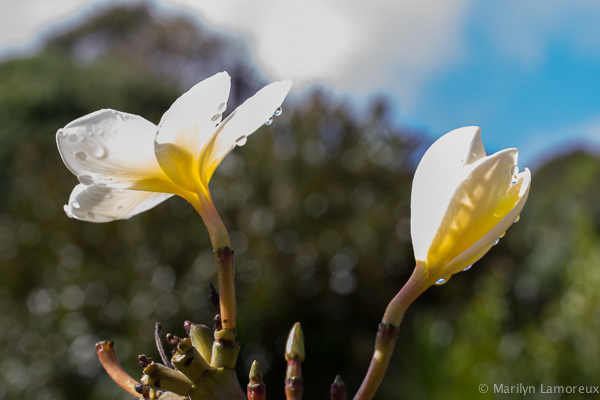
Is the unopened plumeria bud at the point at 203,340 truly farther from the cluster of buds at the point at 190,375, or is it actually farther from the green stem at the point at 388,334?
the green stem at the point at 388,334

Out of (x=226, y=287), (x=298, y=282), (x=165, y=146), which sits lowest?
(x=298, y=282)

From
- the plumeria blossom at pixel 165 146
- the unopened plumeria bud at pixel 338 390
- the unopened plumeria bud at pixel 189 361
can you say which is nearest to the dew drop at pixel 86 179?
the plumeria blossom at pixel 165 146

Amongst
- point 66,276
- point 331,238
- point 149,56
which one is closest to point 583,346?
point 331,238

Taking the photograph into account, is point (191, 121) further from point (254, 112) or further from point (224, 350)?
point (224, 350)

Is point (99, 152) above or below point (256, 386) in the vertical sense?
above

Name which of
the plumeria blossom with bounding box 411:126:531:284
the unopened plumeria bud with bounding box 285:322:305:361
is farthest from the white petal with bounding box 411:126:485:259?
the unopened plumeria bud with bounding box 285:322:305:361

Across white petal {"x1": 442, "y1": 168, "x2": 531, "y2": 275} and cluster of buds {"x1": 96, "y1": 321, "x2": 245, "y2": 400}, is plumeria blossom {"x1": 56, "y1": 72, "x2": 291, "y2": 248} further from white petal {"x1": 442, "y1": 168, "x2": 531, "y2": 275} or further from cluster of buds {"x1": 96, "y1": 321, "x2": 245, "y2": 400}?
white petal {"x1": 442, "y1": 168, "x2": 531, "y2": 275}

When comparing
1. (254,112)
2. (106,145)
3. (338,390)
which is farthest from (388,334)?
(106,145)
